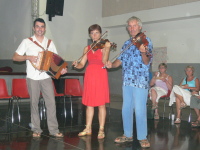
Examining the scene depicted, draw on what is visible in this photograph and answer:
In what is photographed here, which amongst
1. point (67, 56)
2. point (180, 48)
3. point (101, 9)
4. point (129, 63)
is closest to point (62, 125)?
point (129, 63)

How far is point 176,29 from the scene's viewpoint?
890 centimetres

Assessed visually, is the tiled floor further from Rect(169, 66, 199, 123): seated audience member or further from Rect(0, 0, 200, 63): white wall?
Rect(0, 0, 200, 63): white wall

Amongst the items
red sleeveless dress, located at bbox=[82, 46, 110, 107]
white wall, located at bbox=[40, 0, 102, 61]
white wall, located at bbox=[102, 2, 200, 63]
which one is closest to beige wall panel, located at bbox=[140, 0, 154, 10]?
white wall, located at bbox=[102, 2, 200, 63]

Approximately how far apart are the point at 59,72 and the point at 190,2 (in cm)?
547

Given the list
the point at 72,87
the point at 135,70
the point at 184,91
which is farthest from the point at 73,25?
the point at 135,70

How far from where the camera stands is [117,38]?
10.9 m

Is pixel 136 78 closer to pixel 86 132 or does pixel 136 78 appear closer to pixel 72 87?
pixel 86 132

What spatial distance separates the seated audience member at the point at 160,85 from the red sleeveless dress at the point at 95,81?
2.22 meters

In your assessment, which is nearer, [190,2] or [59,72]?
[59,72]

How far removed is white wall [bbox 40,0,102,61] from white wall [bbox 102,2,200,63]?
5.65 feet

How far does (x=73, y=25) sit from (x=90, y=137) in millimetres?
7061

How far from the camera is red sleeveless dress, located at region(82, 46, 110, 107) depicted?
413cm

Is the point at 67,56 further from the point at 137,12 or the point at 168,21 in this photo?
the point at 168,21

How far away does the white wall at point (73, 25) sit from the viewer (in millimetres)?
10461
